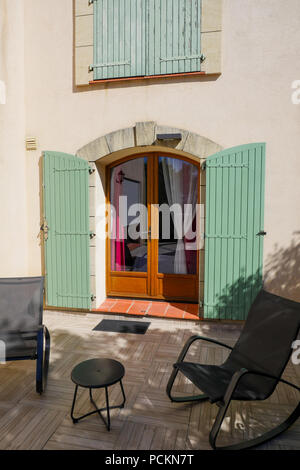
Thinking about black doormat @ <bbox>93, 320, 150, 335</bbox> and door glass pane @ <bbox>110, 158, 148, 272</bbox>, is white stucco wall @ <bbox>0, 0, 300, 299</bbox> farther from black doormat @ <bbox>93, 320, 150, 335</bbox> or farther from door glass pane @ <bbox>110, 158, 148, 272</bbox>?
black doormat @ <bbox>93, 320, 150, 335</bbox>

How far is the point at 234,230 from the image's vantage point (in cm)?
469

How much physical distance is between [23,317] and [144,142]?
9.40ft

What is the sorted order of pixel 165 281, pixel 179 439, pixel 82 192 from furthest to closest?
pixel 165 281
pixel 82 192
pixel 179 439

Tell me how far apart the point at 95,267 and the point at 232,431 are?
316 cm

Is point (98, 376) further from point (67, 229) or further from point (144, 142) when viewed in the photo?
point (144, 142)

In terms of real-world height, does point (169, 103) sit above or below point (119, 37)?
below

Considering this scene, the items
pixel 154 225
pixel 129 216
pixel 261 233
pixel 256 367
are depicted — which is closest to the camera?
pixel 256 367

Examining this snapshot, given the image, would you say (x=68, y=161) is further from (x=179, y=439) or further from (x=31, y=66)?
(x=179, y=439)

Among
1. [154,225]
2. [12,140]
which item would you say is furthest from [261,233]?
[12,140]

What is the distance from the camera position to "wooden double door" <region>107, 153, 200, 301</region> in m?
5.54

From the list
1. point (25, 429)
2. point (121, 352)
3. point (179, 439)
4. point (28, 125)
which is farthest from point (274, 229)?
point (28, 125)

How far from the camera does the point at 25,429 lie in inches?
102

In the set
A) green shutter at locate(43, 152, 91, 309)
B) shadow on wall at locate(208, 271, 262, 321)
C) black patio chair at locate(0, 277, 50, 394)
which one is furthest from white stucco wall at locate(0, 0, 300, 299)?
black patio chair at locate(0, 277, 50, 394)

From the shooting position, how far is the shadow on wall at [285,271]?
4605 mm
